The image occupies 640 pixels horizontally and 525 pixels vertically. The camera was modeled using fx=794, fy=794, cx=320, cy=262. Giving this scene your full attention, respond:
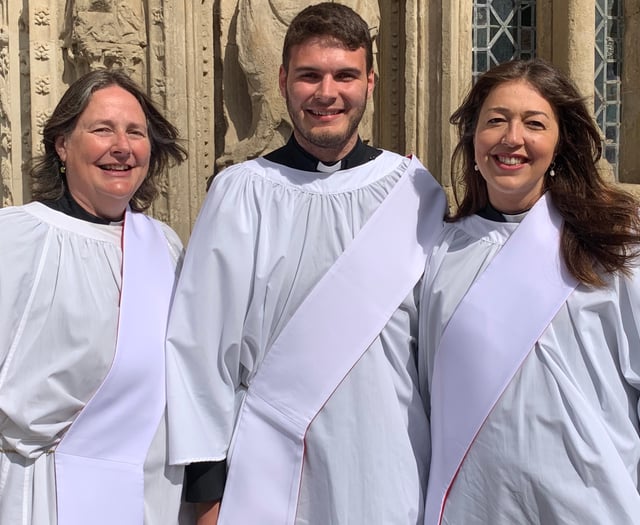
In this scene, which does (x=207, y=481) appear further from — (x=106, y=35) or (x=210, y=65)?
(x=210, y=65)

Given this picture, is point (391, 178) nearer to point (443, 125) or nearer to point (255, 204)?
point (255, 204)

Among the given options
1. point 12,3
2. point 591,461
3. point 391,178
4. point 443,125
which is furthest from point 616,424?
point 12,3

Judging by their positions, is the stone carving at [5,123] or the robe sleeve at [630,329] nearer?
the robe sleeve at [630,329]

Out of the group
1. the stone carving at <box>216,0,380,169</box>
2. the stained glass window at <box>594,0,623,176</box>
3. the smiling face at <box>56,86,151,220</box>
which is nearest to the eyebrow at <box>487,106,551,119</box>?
the smiling face at <box>56,86,151,220</box>

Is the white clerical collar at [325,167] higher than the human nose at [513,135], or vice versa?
the human nose at [513,135]

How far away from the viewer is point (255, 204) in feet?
7.50

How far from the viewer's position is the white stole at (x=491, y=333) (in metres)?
2.00

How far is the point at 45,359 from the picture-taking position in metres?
2.09

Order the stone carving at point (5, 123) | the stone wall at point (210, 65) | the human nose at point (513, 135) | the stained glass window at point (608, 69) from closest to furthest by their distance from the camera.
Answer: the human nose at point (513, 135) → the stone wall at point (210, 65) → the stone carving at point (5, 123) → the stained glass window at point (608, 69)

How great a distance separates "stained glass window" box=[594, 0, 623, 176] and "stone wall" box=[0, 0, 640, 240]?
0.60 meters

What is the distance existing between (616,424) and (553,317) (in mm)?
299

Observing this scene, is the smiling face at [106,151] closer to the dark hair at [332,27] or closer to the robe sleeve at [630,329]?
the dark hair at [332,27]

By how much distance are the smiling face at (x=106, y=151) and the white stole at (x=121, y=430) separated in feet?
0.76

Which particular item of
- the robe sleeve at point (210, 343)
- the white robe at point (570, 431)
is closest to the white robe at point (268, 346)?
the robe sleeve at point (210, 343)
